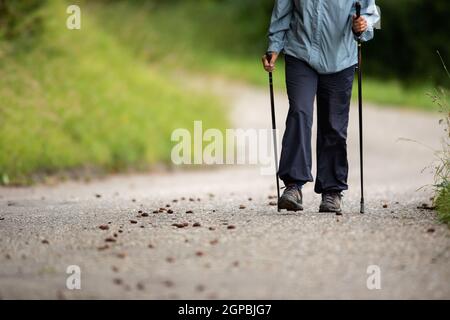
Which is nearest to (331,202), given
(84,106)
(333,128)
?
(333,128)

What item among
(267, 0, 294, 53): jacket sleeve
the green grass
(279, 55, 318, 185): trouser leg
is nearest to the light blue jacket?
(267, 0, 294, 53): jacket sleeve

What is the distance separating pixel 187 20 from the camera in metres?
33.7

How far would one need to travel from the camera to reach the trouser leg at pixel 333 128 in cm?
835

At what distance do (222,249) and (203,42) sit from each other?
90.1ft

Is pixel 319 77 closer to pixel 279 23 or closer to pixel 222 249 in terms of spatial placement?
pixel 279 23

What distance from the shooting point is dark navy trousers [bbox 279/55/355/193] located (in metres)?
8.22

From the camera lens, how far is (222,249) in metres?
6.68

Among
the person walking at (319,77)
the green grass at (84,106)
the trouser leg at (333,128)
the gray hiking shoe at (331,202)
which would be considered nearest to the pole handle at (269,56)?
the person walking at (319,77)

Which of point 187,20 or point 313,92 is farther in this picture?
point 187,20

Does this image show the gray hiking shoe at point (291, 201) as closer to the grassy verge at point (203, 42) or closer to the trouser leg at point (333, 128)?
the trouser leg at point (333, 128)

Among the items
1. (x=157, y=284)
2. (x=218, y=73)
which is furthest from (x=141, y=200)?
(x=218, y=73)

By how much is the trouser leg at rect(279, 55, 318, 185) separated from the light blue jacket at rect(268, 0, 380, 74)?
11 cm
